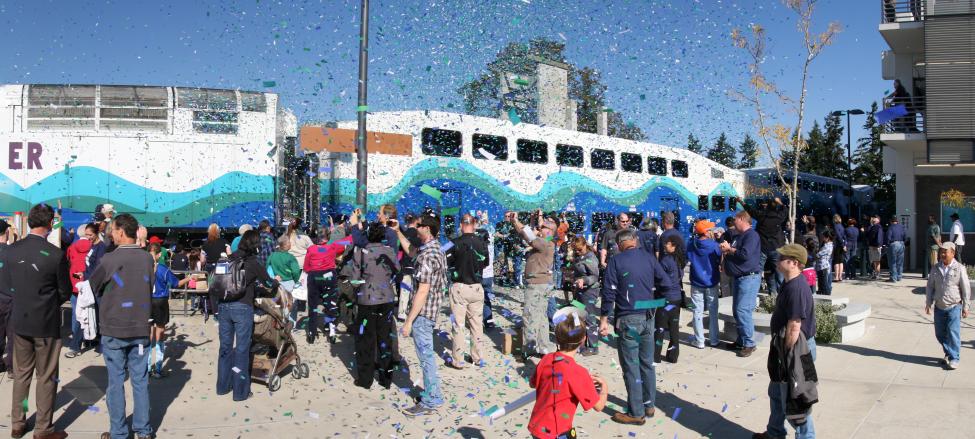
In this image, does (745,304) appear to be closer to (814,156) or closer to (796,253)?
(796,253)

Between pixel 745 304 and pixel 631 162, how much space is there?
45.5ft

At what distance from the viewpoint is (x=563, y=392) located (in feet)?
12.2

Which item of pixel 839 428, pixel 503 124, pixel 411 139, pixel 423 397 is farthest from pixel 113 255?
pixel 503 124

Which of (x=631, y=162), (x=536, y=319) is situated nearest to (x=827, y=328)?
(x=536, y=319)

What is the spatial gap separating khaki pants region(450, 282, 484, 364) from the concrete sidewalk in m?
0.34

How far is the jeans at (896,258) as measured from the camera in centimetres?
1692

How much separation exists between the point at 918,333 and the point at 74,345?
476 inches

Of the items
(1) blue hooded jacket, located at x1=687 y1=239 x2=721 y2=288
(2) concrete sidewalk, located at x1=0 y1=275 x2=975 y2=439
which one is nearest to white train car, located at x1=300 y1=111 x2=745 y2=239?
(2) concrete sidewalk, located at x1=0 y1=275 x2=975 y2=439

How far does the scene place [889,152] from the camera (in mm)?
21828

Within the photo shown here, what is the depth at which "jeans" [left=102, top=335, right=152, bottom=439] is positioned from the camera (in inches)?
202

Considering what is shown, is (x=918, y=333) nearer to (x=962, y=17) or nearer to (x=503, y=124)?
(x=503, y=124)

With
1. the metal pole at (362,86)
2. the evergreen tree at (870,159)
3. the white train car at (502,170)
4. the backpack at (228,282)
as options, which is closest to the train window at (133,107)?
the white train car at (502,170)

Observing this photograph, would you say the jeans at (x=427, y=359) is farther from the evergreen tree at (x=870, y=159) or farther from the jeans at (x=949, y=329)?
the evergreen tree at (x=870, y=159)

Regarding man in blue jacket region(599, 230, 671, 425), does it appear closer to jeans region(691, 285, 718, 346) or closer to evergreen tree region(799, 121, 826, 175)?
jeans region(691, 285, 718, 346)
